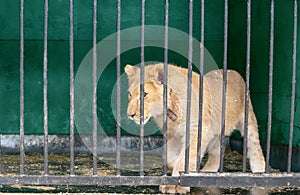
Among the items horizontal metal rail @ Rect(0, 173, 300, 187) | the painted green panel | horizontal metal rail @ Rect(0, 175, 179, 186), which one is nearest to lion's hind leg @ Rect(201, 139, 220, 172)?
the painted green panel

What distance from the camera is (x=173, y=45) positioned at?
8.00 meters

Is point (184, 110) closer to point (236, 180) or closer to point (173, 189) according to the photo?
point (173, 189)

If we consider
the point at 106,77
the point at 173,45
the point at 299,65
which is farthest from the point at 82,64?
the point at 299,65

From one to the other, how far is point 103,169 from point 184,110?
1.41m

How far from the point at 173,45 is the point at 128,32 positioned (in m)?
0.65

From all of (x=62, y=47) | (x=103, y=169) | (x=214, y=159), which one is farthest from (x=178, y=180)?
(x=62, y=47)

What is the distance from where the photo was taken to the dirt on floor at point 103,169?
4.84m

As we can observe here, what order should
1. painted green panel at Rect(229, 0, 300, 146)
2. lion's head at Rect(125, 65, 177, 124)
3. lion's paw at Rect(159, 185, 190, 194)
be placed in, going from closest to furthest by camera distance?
lion's paw at Rect(159, 185, 190, 194) → lion's head at Rect(125, 65, 177, 124) → painted green panel at Rect(229, 0, 300, 146)

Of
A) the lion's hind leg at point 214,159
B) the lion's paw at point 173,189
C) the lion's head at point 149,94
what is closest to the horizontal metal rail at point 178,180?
the lion's paw at point 173,189

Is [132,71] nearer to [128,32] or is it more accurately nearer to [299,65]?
[299,65]

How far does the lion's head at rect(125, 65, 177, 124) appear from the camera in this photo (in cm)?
505

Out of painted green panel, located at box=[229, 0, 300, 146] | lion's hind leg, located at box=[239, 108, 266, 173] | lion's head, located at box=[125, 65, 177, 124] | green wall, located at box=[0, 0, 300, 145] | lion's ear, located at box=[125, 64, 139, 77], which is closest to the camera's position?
lion's head, located at box=[125, 65, 177, 124]

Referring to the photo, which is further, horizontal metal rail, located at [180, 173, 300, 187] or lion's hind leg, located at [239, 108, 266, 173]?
lion's hind leg, located at [239, 108, 266, 173]

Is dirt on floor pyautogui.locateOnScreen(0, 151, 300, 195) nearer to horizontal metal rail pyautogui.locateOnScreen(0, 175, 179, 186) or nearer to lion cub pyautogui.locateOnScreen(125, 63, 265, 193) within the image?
lion cub pyautogui.locateOnScreen(125, 63, 265, 193)
